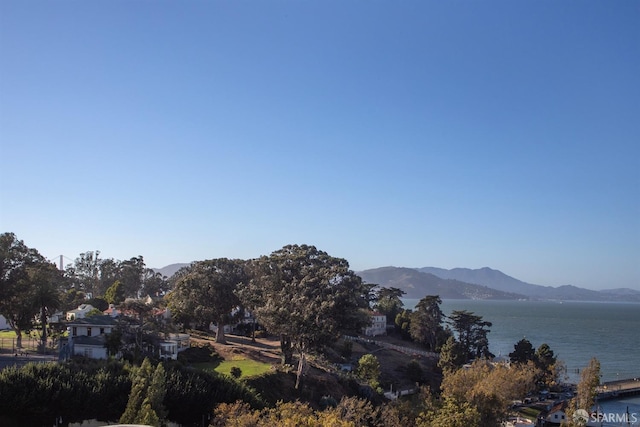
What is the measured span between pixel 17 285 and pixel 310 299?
27.4 m

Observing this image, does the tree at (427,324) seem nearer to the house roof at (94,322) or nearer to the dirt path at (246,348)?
the dirt path at (246,348)

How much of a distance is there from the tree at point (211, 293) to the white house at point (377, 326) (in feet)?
116

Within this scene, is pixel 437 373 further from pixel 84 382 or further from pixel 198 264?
pixel 84 382

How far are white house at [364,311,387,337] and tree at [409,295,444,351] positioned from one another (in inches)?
219

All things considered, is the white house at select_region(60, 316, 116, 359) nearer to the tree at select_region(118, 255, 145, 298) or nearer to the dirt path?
the dirt path

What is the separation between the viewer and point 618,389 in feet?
213

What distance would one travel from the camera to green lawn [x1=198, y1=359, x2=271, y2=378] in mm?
38094

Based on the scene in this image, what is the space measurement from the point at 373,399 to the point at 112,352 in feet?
68.4

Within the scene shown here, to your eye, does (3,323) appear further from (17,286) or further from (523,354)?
(523,354)

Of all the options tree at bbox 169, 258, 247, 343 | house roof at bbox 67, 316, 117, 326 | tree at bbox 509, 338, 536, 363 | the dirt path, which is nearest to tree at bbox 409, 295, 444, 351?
tree at bbox 509, 338, 536, 363

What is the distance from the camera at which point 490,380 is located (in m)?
36.5

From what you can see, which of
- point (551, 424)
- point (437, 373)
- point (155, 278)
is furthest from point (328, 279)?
point (155, 278)

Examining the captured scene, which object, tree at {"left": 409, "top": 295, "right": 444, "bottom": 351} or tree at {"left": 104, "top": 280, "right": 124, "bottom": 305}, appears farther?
tree at {"left": 409, "top": 295, "right": 444, "bottom": 351}

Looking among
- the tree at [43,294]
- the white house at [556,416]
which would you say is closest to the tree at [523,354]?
the white house at [556,416]
